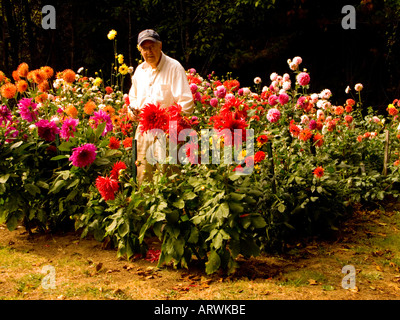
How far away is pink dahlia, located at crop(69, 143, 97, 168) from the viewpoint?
124 inches

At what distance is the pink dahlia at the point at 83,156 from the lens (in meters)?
3.14

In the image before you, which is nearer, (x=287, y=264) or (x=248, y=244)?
(x=248, y=244)

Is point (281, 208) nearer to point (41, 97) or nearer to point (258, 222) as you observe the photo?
point (258, 222)

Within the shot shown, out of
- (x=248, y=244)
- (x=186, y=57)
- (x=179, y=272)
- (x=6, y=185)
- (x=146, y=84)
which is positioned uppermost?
(x=186, y=57)

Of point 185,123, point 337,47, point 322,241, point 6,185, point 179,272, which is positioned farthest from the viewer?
point 337,47

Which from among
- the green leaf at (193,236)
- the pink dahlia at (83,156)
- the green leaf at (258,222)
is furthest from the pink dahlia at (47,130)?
the green leaf at (258,222)

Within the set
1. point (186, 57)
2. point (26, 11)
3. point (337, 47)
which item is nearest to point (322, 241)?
point (186, 57)

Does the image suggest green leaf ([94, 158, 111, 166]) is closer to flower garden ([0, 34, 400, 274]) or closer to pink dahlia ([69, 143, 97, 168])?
flower garden ([0, 34, 400, 274])

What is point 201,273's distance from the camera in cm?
313

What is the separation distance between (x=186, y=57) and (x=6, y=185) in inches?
243

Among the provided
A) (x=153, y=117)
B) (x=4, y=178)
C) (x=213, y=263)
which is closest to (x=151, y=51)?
(x=153, y=117)

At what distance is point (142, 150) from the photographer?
3615 millimetres

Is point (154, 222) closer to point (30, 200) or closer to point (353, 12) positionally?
point (30, 200)

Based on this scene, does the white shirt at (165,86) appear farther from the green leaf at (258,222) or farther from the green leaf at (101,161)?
the green leaf at (258,222)
